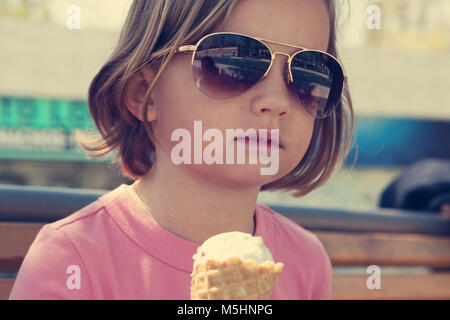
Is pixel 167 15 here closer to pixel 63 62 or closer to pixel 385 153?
pixel 63 62

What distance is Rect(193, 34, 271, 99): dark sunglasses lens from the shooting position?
1.20 meters

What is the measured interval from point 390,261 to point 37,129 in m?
9.17

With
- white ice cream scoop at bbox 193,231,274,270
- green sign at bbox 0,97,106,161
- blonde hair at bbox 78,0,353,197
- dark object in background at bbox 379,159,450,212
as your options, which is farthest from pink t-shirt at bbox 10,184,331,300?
Result: green sign at bbox 0,97,106,161

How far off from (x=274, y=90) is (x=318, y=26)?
0.81 ft

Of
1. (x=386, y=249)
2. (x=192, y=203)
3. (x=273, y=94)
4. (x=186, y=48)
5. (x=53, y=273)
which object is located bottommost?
(x=386, y=249)

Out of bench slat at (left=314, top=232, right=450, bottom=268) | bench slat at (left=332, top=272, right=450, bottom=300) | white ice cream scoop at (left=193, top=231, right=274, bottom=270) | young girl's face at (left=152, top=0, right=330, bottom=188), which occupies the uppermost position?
young girl's face at (left=152, top=0, right=330, bottom=188)

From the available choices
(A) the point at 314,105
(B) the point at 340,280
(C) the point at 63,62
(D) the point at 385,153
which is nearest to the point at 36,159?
(C) the point at 63,62

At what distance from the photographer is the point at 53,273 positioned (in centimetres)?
122

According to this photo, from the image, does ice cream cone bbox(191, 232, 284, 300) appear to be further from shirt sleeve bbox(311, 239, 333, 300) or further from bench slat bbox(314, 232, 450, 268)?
bench slat bbox(314, 232, 450, 268)

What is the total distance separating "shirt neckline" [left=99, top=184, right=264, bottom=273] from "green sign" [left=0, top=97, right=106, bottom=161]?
8584 mm

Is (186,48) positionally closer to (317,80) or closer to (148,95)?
(148,95)

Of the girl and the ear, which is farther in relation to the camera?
the ear

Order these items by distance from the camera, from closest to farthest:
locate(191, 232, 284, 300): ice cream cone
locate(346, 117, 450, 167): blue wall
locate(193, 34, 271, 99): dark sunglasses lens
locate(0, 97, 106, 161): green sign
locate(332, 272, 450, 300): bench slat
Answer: locate(191, 232, 284, 300): ice cream cone → locate(193, 34, 271, 99): dark sunglasses lens → locate(332, 272, 450, 300): bench slat → locate(0, 97, 106, 161): green sign → locate(346, 117, 450, 167): blue wall

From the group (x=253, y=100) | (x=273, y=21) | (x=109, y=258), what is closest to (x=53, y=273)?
(x=109, y=258)
